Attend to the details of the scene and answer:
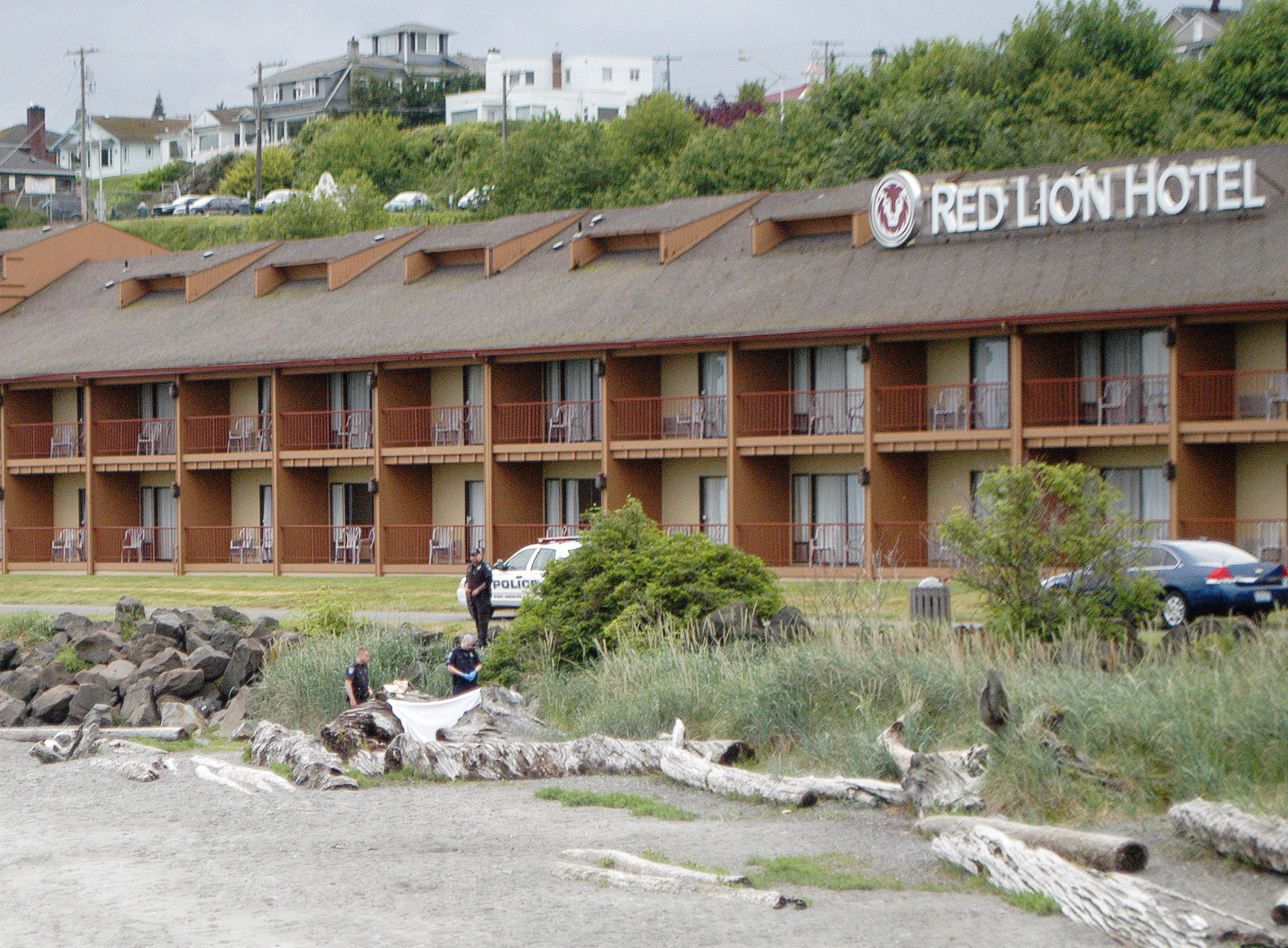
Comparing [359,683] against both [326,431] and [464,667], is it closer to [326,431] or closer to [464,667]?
[464,667]

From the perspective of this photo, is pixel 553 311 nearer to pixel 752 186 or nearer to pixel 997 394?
pixel 997 394

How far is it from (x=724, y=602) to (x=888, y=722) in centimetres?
661

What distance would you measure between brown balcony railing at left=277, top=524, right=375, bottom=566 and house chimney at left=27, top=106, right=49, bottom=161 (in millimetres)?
115421

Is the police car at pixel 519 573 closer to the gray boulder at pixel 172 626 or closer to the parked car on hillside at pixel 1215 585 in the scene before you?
the gray boulder at pixel 172 626

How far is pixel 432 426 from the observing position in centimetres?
4175

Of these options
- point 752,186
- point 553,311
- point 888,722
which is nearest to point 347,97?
point 752,186

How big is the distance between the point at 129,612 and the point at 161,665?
237 inches

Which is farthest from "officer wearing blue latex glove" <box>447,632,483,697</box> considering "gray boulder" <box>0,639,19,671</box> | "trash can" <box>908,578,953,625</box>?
"gray boulder" <box>0,639,19,671</box>

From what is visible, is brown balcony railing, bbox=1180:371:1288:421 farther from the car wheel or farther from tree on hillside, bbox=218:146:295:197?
tree on hillside, bbox=218:146:295:197

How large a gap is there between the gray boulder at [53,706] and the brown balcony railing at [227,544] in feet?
57.9

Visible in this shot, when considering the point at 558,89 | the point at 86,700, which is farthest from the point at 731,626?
the point at 558,89

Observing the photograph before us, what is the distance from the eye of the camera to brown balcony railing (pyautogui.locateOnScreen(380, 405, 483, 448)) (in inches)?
1609

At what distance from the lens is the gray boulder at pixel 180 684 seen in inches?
1001

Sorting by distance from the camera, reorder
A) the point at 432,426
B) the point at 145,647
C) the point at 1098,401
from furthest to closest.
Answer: the point at 432,426, the point at 1098,401, the point at 145,647
